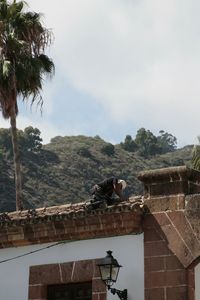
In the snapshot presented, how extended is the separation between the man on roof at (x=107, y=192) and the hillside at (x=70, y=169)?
4770cm

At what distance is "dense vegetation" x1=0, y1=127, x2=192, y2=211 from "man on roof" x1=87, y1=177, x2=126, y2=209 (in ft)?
159

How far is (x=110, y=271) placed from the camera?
1119 centimetres

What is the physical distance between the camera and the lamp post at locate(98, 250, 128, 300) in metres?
Result: 11.2

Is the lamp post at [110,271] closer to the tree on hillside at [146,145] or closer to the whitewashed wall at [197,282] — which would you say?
the whitewashed wall at [197,282]

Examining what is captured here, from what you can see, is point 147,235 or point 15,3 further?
point 15,3

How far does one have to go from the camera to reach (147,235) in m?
11.5

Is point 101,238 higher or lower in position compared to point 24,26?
lower

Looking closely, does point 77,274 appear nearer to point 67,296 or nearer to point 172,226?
point 67,296

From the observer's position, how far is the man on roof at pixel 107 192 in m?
12.0

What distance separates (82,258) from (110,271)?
3.15 feet

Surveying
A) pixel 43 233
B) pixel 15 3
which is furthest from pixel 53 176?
pixel 43 233

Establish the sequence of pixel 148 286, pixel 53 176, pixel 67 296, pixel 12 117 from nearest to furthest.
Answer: pixel 148 286 → pixel 67 296 → pixel 12 117 → pixel 53 176

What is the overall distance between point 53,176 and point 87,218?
60.8 metres

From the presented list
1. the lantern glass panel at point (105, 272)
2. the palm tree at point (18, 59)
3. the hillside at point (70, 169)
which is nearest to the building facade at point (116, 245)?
the lantern glass panel at point (105, 272)
